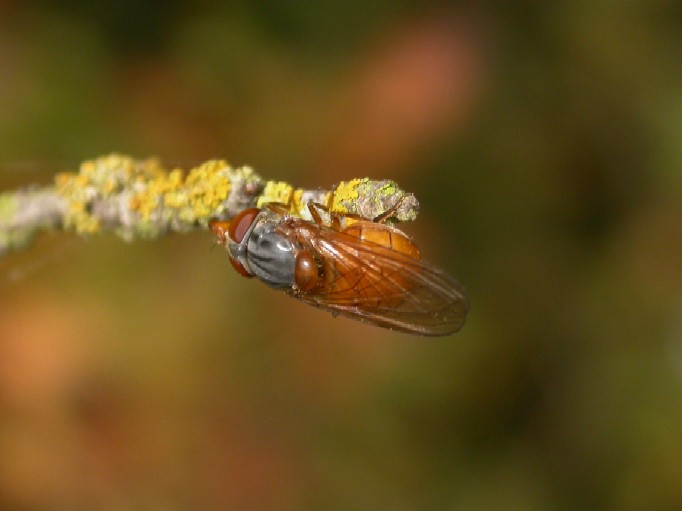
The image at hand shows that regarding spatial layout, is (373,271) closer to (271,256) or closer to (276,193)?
(271,256)

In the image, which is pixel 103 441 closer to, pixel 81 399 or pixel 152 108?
pixel 81 399

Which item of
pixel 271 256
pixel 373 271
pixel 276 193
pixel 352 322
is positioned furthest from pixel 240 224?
pixel 352 322

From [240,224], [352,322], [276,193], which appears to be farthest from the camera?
[352,322]

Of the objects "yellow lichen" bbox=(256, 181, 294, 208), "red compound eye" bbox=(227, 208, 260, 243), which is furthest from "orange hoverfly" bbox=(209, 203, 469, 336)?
"yellow lichen" bbox=(256, 181, 294, 208)

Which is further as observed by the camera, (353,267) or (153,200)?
(353,267)

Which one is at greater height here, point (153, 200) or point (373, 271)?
point (153, 200)

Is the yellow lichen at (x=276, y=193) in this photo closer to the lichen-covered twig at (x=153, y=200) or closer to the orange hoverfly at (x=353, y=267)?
the lichen-covered twig at (x=153, y=200)

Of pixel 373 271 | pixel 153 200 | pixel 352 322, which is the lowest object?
pixel 352 322

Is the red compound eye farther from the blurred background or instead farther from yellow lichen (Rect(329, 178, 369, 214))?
the blurred background

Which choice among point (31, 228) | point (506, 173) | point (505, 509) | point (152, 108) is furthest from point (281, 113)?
point (505, 509)
